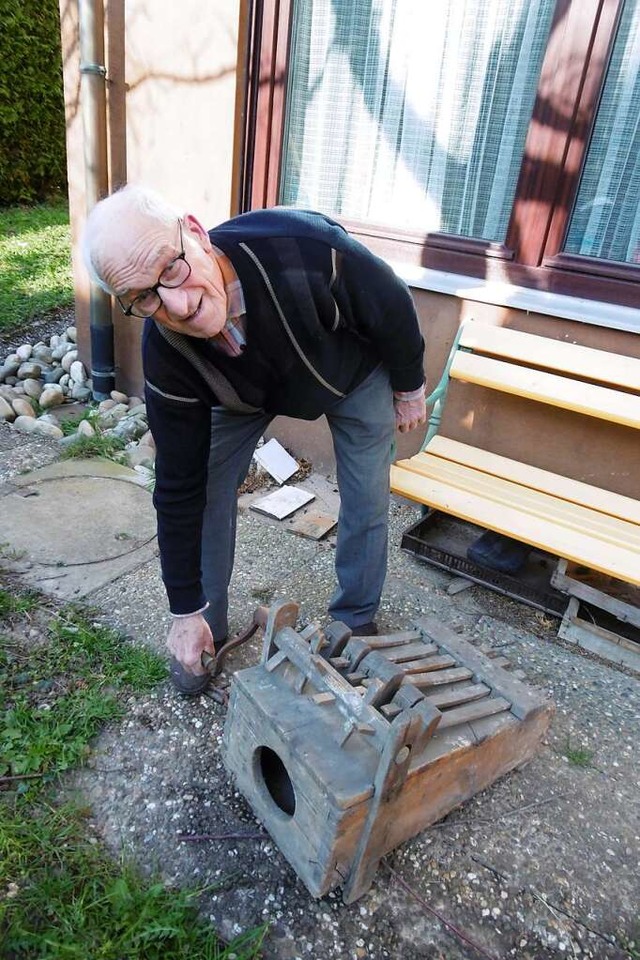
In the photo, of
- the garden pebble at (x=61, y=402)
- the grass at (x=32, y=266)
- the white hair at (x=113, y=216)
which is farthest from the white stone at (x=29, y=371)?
the white hair at (x=113, y=216)

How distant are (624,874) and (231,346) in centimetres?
182

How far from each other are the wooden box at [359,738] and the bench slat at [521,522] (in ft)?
2.39

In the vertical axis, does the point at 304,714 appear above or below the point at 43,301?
above

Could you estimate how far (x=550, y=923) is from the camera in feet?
5.67

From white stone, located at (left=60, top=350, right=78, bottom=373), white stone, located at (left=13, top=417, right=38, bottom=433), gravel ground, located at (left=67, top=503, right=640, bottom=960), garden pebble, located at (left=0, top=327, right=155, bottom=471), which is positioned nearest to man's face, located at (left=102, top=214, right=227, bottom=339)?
gravel ground, located at (left=67, top=503, right=640, bottom=960)

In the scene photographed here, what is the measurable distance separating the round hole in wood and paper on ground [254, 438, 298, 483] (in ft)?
6.85

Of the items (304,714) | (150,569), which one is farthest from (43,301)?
(304,714)

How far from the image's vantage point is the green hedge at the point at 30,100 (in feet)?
28.0

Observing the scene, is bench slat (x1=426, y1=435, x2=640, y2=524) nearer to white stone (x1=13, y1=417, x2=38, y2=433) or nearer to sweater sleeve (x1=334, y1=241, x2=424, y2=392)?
sweater sleeve (x1=334, y1=241, x2=424, y2=392)

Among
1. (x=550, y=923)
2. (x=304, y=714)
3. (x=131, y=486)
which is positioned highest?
(x=304, y=714)

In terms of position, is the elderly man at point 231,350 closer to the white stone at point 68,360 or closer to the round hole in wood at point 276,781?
the round hole in wood at point 276,781

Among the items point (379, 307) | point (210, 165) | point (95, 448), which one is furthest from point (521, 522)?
point (210, 165)

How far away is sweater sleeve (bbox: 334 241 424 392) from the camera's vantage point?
6.32 ft

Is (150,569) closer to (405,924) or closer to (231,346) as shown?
(231,346)
